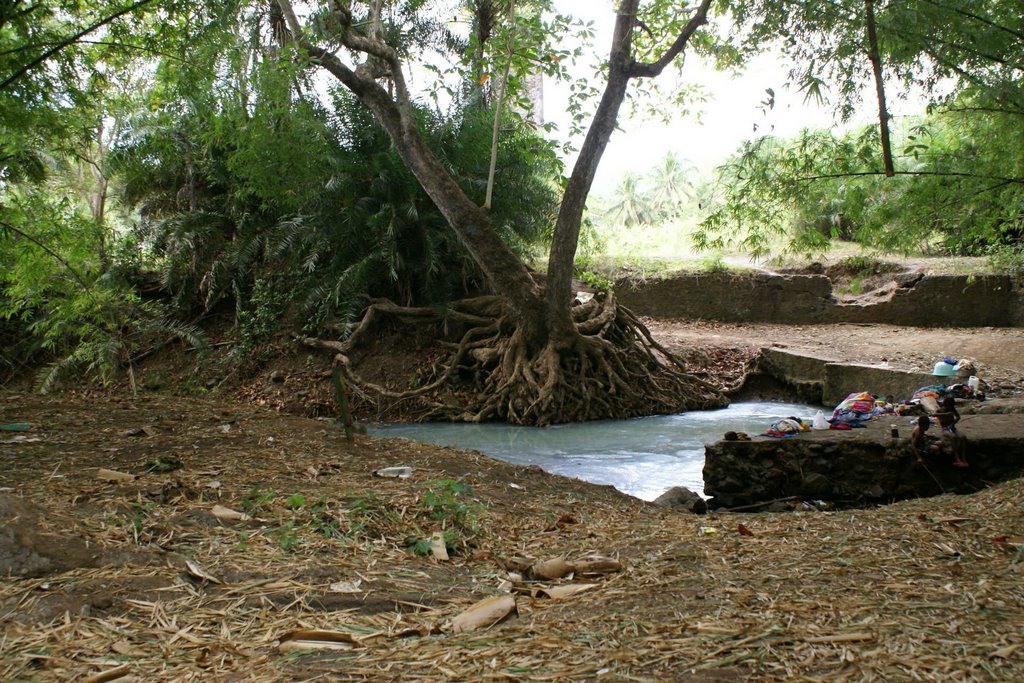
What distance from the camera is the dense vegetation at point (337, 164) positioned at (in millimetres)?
5293

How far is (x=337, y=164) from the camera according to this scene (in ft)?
40.2

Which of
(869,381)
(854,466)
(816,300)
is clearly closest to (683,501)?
(854,466)

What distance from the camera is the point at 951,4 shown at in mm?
4668

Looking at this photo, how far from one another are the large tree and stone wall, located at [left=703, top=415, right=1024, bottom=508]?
4.90m

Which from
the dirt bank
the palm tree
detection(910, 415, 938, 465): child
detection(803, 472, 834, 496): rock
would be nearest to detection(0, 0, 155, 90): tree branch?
detection(803, 472, 834, 496): rock

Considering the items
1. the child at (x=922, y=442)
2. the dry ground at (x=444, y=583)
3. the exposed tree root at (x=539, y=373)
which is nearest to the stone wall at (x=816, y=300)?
the exposed tree root at (x=539, y=373)

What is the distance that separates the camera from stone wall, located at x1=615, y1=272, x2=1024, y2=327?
15188 millimetres

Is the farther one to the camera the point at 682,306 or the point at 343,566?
the point at 682,306

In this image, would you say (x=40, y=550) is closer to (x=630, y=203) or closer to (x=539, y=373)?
(x=539, y=373)

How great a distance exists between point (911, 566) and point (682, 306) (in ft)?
49.9

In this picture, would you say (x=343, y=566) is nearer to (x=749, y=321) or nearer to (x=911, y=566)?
(x=911, y=566)

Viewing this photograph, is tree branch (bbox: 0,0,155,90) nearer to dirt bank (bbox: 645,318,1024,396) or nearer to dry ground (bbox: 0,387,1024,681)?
dry ground (bbox: 0,387,1024,681)

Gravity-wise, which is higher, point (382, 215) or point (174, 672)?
point (382, 215)

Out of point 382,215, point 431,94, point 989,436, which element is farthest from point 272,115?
point 989,436
